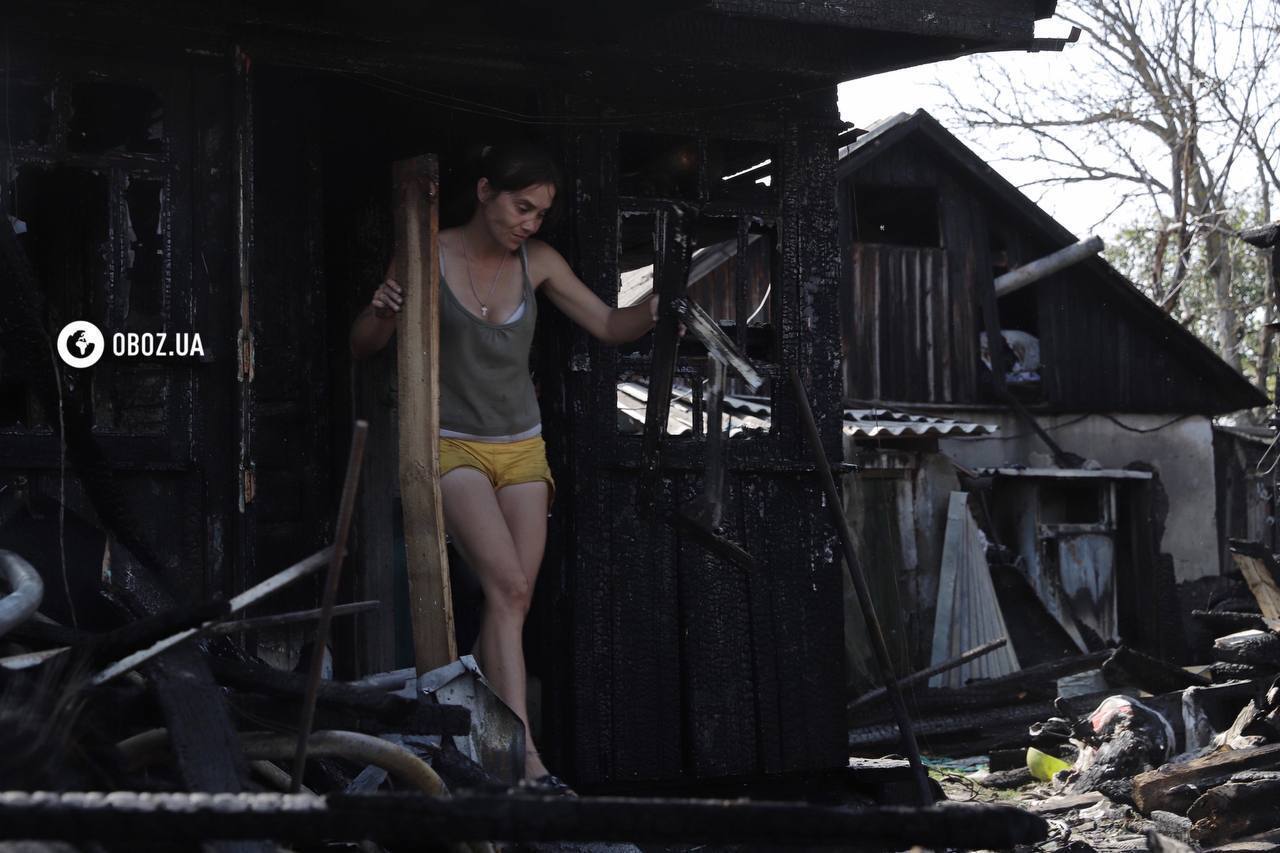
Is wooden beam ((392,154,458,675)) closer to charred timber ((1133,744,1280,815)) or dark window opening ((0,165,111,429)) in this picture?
dark window opening ((0,165,111,429))

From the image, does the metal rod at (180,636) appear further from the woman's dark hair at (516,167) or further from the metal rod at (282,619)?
the woman's dark hair at (516,167)

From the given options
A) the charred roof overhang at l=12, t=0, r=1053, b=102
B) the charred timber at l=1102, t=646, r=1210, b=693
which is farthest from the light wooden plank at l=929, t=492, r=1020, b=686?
the charred roof overhang at l=12, t=0, r=1053, b=102

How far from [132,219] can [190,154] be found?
1.64 feet

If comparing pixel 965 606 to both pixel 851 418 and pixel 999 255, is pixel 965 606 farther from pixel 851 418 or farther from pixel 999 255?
pixel 999 255

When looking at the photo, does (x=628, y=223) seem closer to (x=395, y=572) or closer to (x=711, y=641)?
(x=395, y=572)

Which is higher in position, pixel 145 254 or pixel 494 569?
pixel 145 254

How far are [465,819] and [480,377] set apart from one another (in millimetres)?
3035

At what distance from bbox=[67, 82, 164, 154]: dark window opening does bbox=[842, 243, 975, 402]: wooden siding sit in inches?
528

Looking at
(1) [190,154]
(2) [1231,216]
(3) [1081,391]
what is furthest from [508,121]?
(2) [1231,216]

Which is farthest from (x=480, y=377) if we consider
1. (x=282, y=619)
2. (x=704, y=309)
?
(x=704, y=309)

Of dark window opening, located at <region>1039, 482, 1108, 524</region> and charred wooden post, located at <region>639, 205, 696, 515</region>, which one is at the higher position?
charred wooden post, located at <region>639, 205, 696, 515</region>

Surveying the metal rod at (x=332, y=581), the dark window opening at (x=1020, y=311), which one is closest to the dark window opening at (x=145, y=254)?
the metal rod at (x=332, y=581)

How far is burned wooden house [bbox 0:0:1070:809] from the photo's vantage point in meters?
5.40

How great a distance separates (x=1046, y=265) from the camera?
62.8 ft
